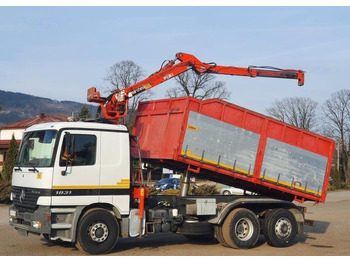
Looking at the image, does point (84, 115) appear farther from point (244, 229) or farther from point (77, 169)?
point (244, 229)

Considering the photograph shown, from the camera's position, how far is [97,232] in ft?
33.9

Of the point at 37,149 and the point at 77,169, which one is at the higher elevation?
the point at 37,149

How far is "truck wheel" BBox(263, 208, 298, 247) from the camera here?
1237 cm

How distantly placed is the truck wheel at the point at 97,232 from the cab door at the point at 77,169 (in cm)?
33

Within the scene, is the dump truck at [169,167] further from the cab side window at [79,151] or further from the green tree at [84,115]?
the green tree at [84,115]

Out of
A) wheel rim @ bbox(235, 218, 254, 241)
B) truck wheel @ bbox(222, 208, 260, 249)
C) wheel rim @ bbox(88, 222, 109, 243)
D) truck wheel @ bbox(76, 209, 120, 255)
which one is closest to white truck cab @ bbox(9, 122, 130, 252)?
truck wheel @ bbox(76, 209, 120, 255)

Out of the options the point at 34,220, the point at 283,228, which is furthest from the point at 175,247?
the point at 34,220

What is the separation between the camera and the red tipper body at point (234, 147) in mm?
11391

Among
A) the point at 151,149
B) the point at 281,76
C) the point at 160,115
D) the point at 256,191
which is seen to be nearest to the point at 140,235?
the point at 151,149

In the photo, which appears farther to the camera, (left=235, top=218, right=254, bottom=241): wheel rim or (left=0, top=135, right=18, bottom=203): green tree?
(left=0, top=135, right=18, bottom=203): green tree

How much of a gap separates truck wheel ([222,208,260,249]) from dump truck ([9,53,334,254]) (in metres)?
0.02

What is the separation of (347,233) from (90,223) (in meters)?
8.81

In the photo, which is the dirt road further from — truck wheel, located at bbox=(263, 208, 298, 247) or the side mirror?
the side mirror

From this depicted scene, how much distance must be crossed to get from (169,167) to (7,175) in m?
17.8
